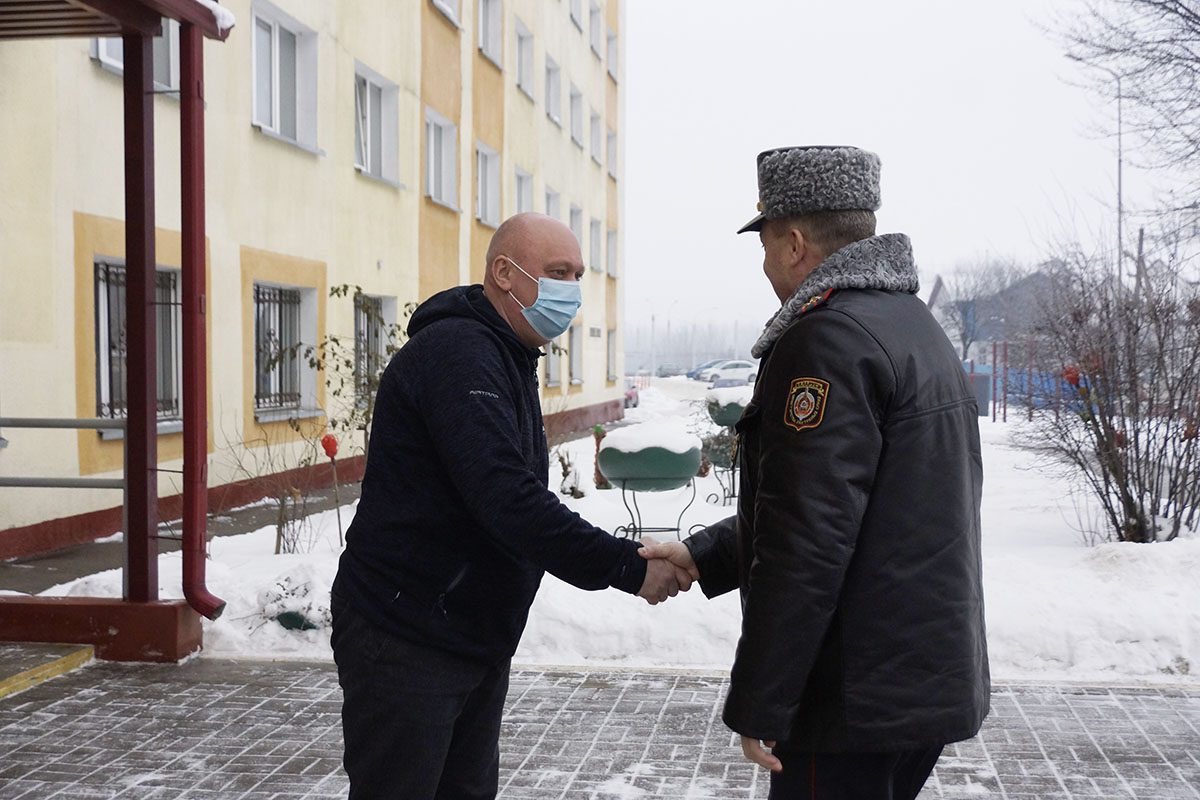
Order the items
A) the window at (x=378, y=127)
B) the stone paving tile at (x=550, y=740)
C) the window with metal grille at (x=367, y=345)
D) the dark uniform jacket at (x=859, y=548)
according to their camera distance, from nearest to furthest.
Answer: the dark uniform jacket at (x=859, y=548)
the stone paving tile at (x=550, y=740)
the window with metal grille at (x=367, y=345)
the window at (x=378, y=127)

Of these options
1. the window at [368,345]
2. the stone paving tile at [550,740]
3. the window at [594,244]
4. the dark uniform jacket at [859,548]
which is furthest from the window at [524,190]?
the dark uniform jacket at [859,548]

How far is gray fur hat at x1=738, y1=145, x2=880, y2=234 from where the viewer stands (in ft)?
8.28

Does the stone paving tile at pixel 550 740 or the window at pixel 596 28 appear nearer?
the stone paving tile at pixel 550 740

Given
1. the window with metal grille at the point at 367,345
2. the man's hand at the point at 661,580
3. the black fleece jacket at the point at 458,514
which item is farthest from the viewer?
the window with metal grille at the point at 367,345

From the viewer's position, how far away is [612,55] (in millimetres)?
34219

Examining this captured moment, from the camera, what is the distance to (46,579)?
8086 mm

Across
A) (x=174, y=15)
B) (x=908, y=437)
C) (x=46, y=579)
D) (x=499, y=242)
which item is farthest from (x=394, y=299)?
(x=908, y=437)

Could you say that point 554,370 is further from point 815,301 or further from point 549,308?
point 815,301

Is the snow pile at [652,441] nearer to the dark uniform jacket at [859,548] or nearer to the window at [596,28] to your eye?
the dark uniform jacket at [859,548]

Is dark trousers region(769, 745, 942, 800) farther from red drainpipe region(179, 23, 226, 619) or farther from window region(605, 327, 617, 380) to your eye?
window region(605, 327, 617, 380)

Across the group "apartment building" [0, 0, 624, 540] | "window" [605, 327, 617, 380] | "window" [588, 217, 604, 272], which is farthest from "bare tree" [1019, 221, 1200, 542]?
"window" [605, 327, 617, 380]

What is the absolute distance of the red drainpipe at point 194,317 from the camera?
247 inches

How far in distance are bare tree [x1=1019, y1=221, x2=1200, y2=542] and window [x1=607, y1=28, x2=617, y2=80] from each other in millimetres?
25520

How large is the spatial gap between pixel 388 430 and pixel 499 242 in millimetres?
606
